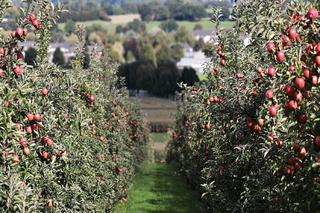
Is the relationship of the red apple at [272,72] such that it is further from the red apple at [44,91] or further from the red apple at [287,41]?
the red apple at [44,91]

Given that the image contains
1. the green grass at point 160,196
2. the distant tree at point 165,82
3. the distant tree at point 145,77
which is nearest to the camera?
the green grass at point 160,196

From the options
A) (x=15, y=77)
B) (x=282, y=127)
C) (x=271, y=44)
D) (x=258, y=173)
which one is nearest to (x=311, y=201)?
(x=282, y=127)

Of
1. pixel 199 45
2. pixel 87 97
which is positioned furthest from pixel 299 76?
pixel 199 45

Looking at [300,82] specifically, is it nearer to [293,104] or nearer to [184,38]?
[293,104]

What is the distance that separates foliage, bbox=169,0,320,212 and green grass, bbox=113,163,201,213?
7.87 meters

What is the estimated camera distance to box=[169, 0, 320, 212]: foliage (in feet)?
17.7

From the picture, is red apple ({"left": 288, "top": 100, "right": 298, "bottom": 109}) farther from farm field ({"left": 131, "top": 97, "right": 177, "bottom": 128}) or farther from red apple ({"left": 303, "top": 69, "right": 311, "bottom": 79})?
farm field ({"left": 131, "top": 97, "right": 177, "bottom": 128})

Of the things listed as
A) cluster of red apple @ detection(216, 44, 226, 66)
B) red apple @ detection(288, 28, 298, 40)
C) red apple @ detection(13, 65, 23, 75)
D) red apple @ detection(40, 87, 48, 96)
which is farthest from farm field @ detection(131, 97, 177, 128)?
red apple @ detection(288, 28, 298, 40)

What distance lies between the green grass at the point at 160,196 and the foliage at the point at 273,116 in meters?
7.87

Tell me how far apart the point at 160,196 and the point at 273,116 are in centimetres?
1659

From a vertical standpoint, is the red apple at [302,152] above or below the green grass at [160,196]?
above

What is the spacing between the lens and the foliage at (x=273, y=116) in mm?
5406

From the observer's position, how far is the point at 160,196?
72.8 feet

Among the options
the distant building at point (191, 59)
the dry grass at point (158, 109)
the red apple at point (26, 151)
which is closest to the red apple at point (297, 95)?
the red apple at point (26, 151)
